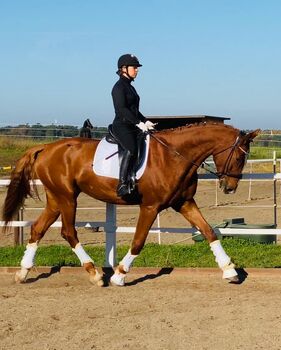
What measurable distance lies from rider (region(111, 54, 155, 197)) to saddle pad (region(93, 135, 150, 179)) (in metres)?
0.19

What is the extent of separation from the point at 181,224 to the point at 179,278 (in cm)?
761

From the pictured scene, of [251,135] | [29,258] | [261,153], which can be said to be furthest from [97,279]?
[261,153]

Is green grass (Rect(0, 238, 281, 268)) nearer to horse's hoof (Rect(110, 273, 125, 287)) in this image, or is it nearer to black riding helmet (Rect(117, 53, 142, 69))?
horse's hoof (Rect(110, 273, 125, 287))

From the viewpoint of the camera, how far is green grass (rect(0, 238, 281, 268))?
910cm

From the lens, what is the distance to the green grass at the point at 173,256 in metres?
9.10

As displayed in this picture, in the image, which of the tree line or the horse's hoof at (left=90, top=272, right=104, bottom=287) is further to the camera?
the tree line

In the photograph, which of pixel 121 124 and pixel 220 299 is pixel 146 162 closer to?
pixel 121 124

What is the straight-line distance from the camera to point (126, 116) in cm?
721

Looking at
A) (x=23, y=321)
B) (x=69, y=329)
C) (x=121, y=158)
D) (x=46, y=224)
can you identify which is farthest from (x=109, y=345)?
(x=46, y=224)

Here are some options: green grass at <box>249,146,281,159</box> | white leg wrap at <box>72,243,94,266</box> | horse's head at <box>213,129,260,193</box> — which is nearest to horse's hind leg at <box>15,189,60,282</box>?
white leg wrap at <box>72,243,94,266</box>

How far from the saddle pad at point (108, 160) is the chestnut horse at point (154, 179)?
62mm

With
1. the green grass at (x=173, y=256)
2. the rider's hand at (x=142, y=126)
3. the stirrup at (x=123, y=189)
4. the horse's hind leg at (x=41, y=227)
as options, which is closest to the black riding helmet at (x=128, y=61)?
the rider's hand at (x=142, y=126)

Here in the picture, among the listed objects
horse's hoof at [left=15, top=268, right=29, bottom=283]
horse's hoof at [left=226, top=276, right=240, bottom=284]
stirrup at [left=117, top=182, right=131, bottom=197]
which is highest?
stirrup at [left=117, top=182, right=131, bottom=197]

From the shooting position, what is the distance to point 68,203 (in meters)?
7.88
